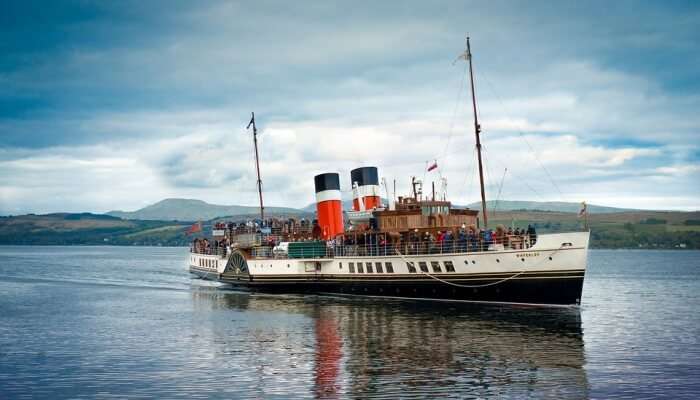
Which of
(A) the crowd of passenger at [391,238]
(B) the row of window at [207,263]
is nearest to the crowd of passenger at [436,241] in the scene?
(A) the crowd of passenger at [391,238]

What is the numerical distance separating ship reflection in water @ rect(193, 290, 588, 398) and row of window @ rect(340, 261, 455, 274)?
8.49ft

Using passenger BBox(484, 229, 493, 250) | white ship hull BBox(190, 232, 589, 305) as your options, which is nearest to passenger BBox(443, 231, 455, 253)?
white ship hull BBox(190, 232, 589, 305)

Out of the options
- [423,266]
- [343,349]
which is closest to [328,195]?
[423,266]

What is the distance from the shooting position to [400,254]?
50.2 meters

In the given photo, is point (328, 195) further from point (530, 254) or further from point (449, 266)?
point (530, 254)

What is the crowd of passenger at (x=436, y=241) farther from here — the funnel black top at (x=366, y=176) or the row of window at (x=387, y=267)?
the funnel black top at (x=366, y=176)

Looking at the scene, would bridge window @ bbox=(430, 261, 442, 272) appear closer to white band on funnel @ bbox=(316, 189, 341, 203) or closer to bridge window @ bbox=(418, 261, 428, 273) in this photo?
bridge window @ bbox=(418, 261, 428, 273)

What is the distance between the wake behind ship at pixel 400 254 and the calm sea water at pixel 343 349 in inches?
63.1

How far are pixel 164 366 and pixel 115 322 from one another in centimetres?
1627

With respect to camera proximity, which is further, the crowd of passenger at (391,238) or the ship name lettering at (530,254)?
the crowd of passenger at (391,238)

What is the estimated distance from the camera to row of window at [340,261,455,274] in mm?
48006

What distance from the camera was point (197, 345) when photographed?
3378 cm

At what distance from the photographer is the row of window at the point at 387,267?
48006 mm

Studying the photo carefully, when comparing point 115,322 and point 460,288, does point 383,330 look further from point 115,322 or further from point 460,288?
point 115,322
